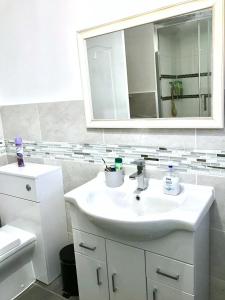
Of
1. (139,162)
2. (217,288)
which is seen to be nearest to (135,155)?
(139,162)

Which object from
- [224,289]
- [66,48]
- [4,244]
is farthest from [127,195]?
[66,48]

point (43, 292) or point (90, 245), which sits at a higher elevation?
point (90, 245)

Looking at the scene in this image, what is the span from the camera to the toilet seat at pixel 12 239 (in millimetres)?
1657

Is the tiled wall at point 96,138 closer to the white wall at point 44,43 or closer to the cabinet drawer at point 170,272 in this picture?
the white wall at point 44,43

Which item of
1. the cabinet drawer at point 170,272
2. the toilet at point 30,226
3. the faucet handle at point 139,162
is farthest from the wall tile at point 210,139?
the toilet at point 30,226

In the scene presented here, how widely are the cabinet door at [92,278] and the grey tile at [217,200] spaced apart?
0.63 m

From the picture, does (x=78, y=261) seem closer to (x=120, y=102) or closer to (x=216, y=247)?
(x=216, y=247)

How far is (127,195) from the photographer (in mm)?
1446

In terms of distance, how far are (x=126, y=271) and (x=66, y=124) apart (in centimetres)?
101

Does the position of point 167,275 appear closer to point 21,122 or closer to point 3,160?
point 21,122

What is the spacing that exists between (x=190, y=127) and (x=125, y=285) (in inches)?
34.1

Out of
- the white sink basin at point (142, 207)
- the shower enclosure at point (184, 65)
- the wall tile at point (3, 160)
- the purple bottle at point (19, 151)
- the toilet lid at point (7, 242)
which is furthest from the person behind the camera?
the wall tile at point (3, 160)

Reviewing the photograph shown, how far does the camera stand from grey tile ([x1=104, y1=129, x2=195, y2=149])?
1.36 meters

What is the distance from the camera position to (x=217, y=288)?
1468mm
